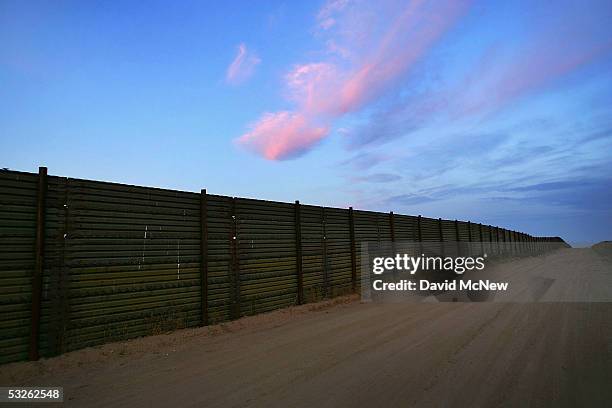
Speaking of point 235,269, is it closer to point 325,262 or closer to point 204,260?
point 204,260

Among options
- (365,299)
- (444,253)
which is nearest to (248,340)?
(365,299)

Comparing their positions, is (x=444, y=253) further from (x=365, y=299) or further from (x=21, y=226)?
(x=21, y=226)

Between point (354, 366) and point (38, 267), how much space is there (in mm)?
4954

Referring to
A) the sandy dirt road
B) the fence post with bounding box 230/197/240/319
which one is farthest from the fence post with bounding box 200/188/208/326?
the fence post with bounding box 230/197/240/319

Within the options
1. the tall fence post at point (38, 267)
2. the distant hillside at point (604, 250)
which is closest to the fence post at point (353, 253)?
the tall fence post at point (38, 267)

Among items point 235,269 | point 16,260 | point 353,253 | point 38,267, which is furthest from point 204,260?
point 353,253

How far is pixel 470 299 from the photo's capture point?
1280 cm

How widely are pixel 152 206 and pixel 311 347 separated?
4091 millimetres

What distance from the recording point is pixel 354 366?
19.0 feet

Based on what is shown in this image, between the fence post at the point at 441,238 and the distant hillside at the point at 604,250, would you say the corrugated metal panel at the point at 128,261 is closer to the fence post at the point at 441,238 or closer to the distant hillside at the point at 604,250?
the fence post at the point at 441,238

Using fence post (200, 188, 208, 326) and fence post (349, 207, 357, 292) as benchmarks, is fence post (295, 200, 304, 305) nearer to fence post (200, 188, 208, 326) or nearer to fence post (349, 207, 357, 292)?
fence post (349, 207, 357, 292)

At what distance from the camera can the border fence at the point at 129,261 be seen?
6145mm

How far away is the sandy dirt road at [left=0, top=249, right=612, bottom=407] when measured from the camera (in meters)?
4.60

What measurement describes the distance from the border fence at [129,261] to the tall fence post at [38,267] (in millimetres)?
15
